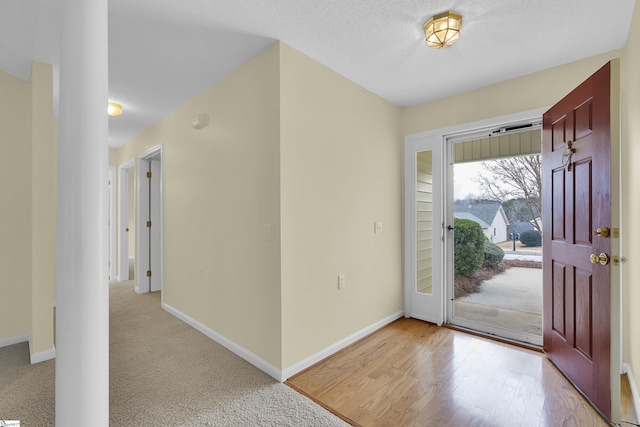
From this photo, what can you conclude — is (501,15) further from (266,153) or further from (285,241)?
(285,241)

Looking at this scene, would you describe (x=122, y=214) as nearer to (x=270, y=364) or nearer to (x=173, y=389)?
(x=173, y=389)

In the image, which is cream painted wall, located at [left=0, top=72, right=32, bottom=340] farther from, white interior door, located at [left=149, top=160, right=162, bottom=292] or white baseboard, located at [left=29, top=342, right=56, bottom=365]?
white interior door, located at [left=149, top=160, right=162, bottom=292]

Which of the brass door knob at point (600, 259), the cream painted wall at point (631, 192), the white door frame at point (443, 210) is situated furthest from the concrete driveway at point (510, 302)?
the brass door knob at point (600, 259)

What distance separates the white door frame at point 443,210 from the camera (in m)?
3.04

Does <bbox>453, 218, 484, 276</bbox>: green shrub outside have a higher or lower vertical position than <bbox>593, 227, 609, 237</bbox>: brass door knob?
lower

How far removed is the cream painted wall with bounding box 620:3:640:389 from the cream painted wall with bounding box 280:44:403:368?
1841 mm

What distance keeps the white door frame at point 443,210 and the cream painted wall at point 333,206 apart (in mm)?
112

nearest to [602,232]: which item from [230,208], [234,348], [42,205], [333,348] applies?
[333,348]

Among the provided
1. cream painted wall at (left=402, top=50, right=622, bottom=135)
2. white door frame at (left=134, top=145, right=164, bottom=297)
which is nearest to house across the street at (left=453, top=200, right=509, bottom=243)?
cream painted wall at (left=402, top=50, right=622, bottom=135)

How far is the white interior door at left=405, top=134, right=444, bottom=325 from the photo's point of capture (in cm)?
325

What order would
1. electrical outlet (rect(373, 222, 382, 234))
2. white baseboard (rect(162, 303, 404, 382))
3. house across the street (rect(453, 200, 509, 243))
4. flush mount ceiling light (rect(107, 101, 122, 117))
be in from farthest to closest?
flush mount ceiling light (rect(107, 101, 122, 117))
electrical outlet (rect(373, 222, 382, 234))
house across the street (rect(453, 200, 509, 243))
white baseboard (rect(162, 303, 404, 382))

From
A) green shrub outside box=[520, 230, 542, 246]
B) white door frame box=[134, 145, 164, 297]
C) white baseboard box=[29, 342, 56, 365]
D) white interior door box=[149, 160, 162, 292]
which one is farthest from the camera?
white interior door box=[149, 160, 162, 292]

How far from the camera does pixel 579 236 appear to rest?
203 centimetres

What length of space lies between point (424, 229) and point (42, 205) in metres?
3.66
